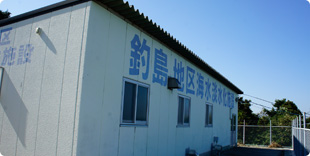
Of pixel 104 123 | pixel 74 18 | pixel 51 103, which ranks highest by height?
pixel 74 18

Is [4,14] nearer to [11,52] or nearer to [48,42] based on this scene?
[11,52]

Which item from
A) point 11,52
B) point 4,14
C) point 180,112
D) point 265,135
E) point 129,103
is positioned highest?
point 4,14

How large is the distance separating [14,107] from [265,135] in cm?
2009

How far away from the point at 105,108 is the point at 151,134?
207cm

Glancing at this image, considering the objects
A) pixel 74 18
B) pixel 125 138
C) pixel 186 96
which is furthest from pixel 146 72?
pixel 186 96

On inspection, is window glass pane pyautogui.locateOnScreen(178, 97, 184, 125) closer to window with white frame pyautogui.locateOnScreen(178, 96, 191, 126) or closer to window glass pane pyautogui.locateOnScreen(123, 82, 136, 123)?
window with white frame pyautogui.locateOnScreen(178, 96, 191, 126)

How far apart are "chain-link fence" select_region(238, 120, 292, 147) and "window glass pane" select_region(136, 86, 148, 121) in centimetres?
1689

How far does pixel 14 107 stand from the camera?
552 cm

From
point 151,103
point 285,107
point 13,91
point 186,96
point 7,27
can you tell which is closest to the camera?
point 13,91

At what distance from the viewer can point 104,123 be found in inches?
197

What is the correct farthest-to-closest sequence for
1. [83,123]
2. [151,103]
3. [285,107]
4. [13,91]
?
[285,107] → [151,103] → [13,91] → [83,123]

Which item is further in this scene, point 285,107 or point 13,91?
point 285,107

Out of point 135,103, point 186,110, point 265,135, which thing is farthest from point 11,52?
point 265,135

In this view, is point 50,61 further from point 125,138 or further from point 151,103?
point 151,103
